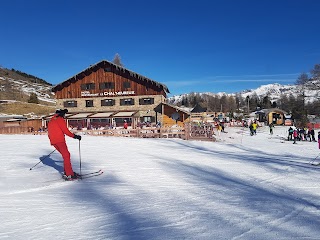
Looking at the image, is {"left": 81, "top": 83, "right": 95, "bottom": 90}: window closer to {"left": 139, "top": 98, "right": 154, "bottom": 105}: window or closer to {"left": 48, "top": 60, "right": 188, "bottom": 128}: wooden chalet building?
{"left": 48, "top": 60, "right": 188, "bottom": 128}: wooden chalet building

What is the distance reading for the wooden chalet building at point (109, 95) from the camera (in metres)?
38.3

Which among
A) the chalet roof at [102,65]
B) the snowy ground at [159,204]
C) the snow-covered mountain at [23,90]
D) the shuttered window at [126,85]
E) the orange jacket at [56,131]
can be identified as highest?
the snow-covered mountain at [23,90]

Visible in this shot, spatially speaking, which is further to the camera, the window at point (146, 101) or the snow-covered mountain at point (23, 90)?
the snow-covered mountain at point (23, 90)

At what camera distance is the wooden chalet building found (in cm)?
3831

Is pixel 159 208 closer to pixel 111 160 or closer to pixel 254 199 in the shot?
pixel 254 199

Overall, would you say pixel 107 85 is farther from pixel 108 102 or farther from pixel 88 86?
pixel 88 86

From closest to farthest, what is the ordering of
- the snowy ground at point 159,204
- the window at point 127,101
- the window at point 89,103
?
the snowy ground at point 159,204 → the window at point 127,101 → the window at point 89,103

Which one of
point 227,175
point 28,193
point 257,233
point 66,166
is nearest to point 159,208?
point 257,233

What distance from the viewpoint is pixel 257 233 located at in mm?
3459

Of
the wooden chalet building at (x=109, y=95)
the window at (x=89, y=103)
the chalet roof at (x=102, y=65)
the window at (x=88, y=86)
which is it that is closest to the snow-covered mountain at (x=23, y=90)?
the chalet roof at (x=102, y=65)

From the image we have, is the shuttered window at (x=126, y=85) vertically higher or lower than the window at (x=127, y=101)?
higher

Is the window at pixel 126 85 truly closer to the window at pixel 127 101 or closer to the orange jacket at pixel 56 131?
the window at pixel 127 101

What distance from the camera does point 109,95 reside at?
130ft

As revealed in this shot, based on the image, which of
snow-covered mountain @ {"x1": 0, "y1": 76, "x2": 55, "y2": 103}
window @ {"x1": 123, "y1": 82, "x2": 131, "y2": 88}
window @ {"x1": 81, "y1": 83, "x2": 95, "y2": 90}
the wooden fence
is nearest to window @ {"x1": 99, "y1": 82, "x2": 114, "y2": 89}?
window @ {"x1": 81, "y1": 83, "x2": 95, "y2": 90}
